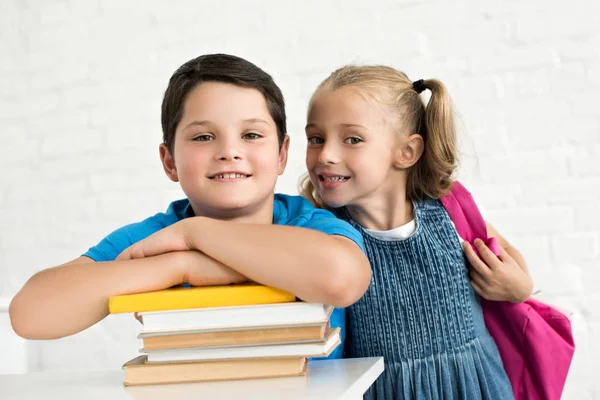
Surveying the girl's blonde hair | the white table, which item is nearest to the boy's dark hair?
the girl's blonde hair

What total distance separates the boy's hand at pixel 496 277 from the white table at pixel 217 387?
1.64 feet

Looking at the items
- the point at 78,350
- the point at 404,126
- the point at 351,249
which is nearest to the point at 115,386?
the point at 351,249

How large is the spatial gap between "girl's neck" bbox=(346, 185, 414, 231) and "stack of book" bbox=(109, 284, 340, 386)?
627 mm

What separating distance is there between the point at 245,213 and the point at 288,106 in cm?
114

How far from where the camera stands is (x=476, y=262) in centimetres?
151

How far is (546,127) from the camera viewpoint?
218 centimetres

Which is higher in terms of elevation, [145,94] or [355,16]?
[355,16]

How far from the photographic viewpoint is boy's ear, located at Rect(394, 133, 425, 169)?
1579mm

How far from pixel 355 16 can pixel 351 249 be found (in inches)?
57.4

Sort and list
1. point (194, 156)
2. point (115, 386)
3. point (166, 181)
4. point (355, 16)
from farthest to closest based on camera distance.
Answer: point (166, 181) → point (355, 16) → point (194, 156) → point (115, 386)

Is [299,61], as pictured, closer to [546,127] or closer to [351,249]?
[546,127]

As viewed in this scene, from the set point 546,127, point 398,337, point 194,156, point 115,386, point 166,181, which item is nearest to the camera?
point 115,386

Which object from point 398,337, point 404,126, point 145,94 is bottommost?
point 398,337

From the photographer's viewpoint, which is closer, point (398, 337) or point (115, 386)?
point (115, 386)
